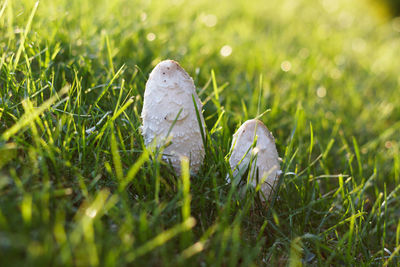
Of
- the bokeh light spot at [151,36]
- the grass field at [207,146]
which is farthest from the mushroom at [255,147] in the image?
the bokeh light spot at [151,36]

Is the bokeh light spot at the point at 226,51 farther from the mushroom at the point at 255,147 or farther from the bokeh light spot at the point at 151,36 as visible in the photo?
the mushroom at the point at 255,147

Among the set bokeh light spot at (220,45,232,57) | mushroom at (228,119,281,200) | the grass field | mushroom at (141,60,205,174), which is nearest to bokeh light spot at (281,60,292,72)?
the grass field

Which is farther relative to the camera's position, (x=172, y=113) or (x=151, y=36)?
(x=151, y=36)

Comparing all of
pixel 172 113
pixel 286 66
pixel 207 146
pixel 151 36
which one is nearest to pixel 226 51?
pixel 286 66

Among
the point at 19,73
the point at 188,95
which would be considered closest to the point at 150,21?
the point at 19,73

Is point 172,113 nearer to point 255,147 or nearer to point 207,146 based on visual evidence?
point 207,146

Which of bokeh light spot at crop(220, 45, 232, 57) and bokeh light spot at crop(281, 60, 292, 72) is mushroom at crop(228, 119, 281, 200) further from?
bokeh light spot at crop(281, 60, 292, 72)

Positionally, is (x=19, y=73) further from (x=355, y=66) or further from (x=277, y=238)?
(x=355, y=66)
